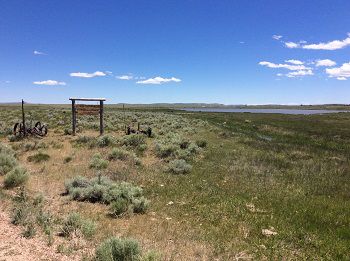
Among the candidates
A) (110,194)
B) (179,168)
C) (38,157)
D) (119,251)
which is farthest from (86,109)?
(119,251)

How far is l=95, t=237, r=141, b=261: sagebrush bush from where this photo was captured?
6422 millimetres

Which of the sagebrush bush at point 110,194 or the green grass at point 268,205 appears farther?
the sagebrush bush at point 110,194

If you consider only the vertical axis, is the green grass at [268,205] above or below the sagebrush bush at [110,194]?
below

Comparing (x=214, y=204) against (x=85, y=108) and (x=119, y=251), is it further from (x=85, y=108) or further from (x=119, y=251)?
(x=85, y=108)

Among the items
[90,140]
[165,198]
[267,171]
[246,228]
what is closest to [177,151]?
[267,171]

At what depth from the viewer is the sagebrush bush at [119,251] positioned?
253 inches

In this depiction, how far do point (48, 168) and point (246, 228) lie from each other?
9486 mm

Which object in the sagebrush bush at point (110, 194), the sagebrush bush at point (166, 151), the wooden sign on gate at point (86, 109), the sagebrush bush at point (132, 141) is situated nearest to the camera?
the sagebrush bush at point (110, 194)

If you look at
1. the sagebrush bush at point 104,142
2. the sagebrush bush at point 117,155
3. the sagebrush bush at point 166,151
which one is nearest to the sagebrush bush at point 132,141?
the sagebrush bush at point 104,142

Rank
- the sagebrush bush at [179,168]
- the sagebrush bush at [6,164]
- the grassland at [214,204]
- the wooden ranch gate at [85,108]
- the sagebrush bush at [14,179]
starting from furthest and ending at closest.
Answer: the wooden ranch gate at [85,108] → the sagebrush bush at [179,168] → the sagebrush bush at [6,164] → the sagebrush bush at [14,179] → the grassland at [214,204]

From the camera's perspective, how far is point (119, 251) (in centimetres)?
650

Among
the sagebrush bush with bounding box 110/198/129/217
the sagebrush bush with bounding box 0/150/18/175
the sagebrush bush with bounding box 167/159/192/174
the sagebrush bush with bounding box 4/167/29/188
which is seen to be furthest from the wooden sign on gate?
the sagebrush bush with bounding box 110/198/129/217

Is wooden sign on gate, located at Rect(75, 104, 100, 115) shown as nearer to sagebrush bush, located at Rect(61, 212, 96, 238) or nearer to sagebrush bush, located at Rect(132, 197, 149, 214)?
sagebrush bush, located at Rect(132, 197, 149, 214)

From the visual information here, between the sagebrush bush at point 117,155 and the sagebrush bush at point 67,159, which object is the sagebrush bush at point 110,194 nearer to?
the sagebrush bush at point 67,159
